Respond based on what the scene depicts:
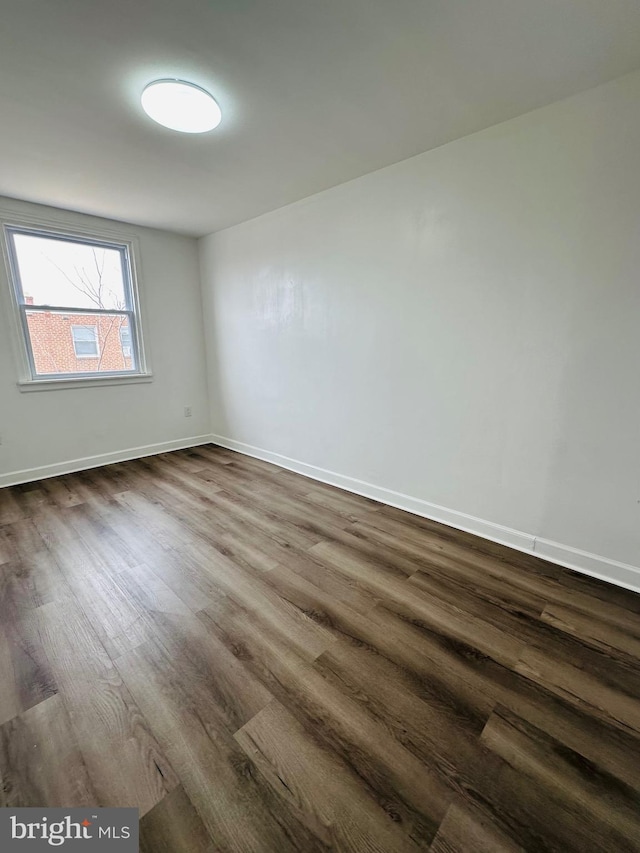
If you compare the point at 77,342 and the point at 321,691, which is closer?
the point at 321,691

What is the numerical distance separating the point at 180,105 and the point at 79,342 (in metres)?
2.67

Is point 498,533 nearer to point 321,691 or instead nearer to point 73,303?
point 321,691

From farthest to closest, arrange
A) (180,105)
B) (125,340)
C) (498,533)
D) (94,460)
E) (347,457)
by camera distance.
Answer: (125,340), (94,460), (347,457), (498,533), (180,105)

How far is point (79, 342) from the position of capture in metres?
3.58

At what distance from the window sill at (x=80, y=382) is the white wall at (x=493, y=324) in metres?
1.92

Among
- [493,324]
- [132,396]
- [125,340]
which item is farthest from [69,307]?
[493,324]

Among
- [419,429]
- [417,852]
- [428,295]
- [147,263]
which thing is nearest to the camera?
[417,852]

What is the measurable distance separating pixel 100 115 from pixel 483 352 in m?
2.55

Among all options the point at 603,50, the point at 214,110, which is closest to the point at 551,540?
the point at 603,50

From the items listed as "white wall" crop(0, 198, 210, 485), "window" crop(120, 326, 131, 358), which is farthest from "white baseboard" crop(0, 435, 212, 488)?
"window" crop(120, 326, 131, 358)

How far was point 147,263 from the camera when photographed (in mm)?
3887

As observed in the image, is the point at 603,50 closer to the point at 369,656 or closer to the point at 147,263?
the point at 369,656

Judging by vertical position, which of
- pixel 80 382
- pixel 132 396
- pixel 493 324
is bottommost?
pixel 132 396

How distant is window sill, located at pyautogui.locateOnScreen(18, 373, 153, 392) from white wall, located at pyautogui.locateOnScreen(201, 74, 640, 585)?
192cm
